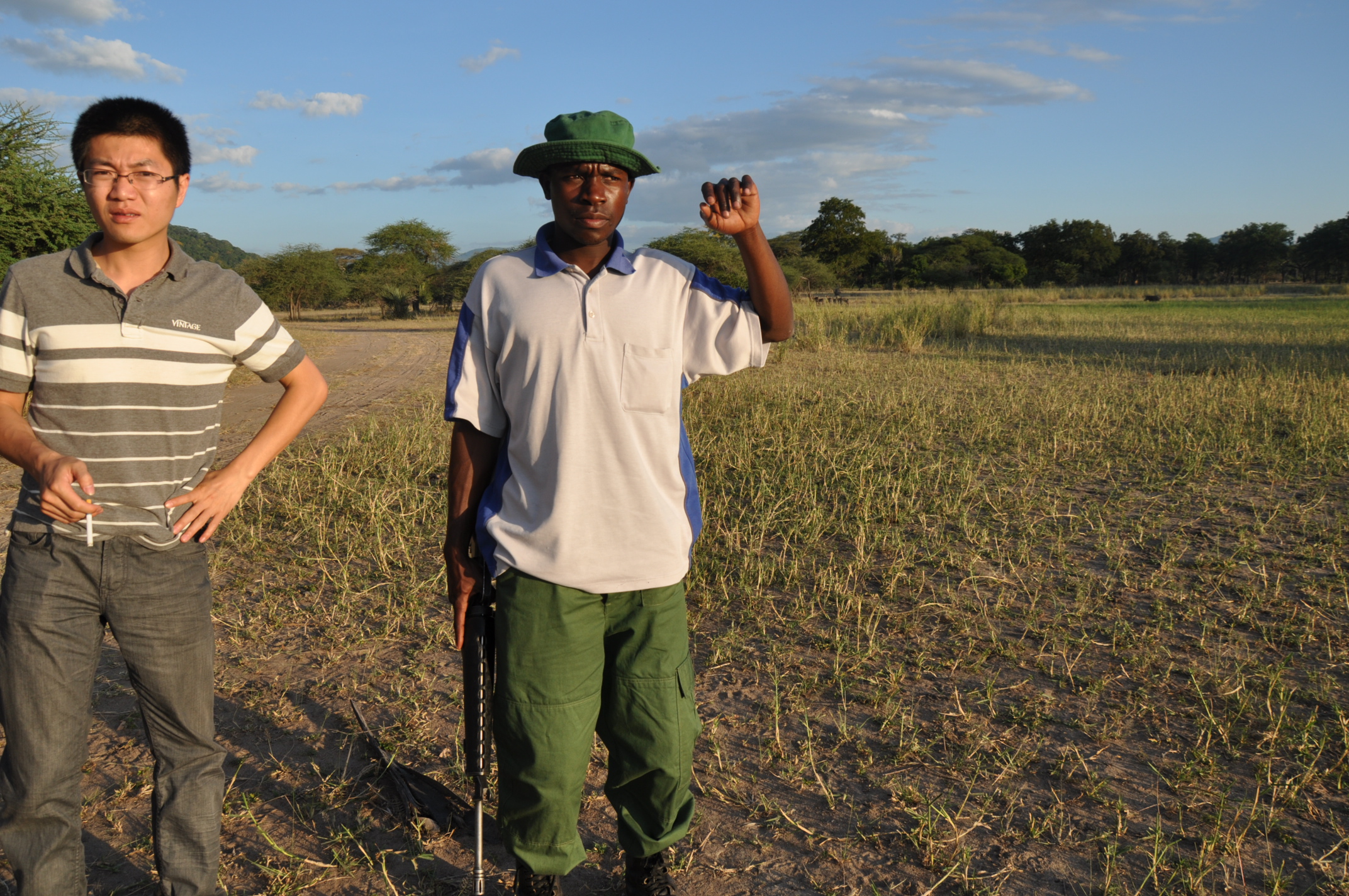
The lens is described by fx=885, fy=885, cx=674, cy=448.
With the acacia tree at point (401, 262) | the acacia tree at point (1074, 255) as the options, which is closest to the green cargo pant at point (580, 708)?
the acacia tree at point (401, 262)

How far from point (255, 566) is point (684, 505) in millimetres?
3406

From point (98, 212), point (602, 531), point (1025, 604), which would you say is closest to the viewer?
point (98, 212)

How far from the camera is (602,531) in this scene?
2.08m

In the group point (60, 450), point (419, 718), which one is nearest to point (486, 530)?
point (60, 450)

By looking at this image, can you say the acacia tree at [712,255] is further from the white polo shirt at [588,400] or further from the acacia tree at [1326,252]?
the acacia tree at [1326,252]

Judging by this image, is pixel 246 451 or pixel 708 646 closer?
pixel 246 451

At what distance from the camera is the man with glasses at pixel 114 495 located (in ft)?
6.16

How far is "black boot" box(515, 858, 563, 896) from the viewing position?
86.9 inches

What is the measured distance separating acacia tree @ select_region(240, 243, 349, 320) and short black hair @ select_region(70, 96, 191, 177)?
44.3 m

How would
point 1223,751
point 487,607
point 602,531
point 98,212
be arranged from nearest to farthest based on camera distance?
point 98,212, point 602,531, point 487,607, point 1223,751

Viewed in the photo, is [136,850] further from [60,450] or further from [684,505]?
[684,505]

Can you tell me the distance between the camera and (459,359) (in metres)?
2.15

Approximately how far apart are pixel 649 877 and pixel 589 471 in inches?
41.7

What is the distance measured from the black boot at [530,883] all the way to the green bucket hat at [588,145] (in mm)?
1712
